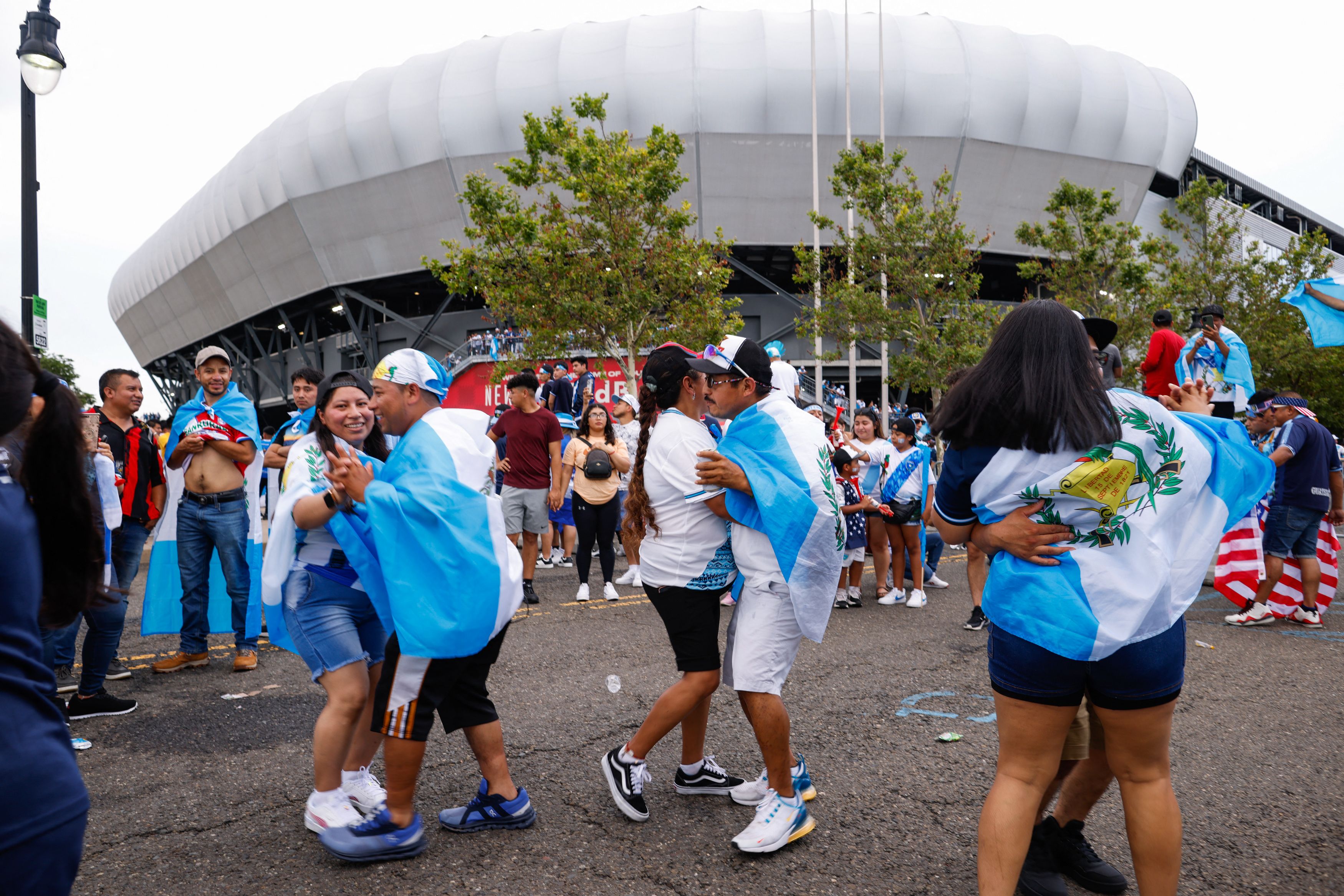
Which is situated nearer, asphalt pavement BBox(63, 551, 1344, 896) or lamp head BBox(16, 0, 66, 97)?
asphalt pavement BBox(63, 551, 1344, 896)

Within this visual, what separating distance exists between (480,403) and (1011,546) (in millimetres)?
31946

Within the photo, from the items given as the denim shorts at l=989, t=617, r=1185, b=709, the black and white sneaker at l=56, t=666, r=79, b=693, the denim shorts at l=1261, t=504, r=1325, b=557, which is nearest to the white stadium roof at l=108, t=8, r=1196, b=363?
the denim shorts at l=1261, t=504, r=1325, b=557

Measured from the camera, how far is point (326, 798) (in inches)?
127

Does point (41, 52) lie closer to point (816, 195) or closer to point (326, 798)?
point (326, 798)

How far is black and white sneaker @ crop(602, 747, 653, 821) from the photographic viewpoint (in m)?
3.42

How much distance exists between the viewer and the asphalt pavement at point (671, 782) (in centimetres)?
300

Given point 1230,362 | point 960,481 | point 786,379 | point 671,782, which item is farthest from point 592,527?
point 960,481

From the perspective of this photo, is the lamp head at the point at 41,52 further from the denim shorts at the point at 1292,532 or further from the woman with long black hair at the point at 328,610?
the denim shorts at the point at 1292,532

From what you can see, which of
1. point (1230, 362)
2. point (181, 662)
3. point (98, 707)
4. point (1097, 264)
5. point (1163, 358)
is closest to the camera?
point (98, 707)

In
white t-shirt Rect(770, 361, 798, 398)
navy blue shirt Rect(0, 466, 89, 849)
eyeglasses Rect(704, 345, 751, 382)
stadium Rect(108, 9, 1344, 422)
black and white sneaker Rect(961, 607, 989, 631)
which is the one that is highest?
stadium Rect(108, 9, 1344, 422)

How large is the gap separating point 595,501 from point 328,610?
517 cm

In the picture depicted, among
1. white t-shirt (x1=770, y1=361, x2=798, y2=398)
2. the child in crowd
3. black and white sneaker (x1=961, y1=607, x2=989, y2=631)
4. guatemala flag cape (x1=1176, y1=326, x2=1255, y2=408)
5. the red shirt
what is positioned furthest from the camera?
the red shirt

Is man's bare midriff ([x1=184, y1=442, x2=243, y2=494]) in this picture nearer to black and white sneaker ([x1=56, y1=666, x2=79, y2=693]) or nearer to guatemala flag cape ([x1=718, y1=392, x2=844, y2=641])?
black and white sneaker ([x1=56, y1=666, x2=79, y2=693])

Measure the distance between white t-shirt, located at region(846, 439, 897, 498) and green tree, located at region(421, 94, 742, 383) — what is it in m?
11.4
